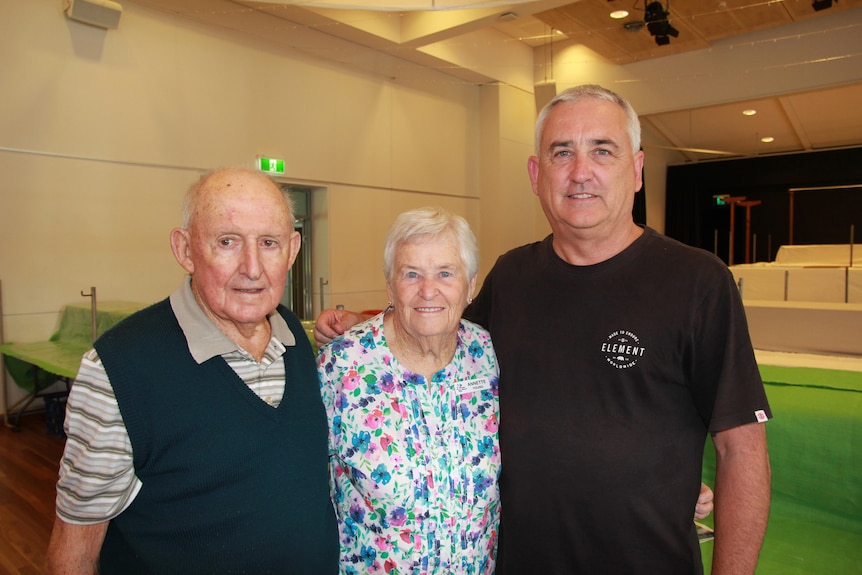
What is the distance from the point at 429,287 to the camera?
154 centimetres

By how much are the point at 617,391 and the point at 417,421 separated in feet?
1.61

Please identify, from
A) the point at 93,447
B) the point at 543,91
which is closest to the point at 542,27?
the point at 543,91

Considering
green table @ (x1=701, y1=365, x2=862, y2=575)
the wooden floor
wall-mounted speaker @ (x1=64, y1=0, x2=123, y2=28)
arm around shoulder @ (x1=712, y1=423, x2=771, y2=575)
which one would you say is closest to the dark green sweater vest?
arm around shoulder @ (x1=712, y1=423, x2=771, y2=575)

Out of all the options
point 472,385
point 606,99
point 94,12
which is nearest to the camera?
point 606,99

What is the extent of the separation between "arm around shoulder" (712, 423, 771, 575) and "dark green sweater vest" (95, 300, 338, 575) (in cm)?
93

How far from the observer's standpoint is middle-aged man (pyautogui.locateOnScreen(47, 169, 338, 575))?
111cm

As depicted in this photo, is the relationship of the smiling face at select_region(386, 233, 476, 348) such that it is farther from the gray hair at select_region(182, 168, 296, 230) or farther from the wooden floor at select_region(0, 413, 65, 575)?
the wooden floor at select_region(0, 413, 65, 575)

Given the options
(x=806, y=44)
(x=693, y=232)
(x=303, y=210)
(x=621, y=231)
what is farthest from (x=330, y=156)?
(x=693, y=232)

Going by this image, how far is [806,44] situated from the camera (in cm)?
726

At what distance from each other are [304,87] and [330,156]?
3.07 ft

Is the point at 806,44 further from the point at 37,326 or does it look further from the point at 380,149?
the point at 37,326

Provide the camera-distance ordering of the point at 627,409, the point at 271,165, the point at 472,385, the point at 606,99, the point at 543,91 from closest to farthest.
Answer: the point at 627,409
the point at 606,99
the point at 472,385
the point at 271,165
the point at 543,91

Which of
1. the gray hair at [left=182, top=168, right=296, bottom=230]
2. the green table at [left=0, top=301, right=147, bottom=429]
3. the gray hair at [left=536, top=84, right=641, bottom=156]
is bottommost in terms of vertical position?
the green table at [left=0, top=301, right=147, bottom=429]

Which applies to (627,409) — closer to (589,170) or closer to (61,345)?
(589,170)
